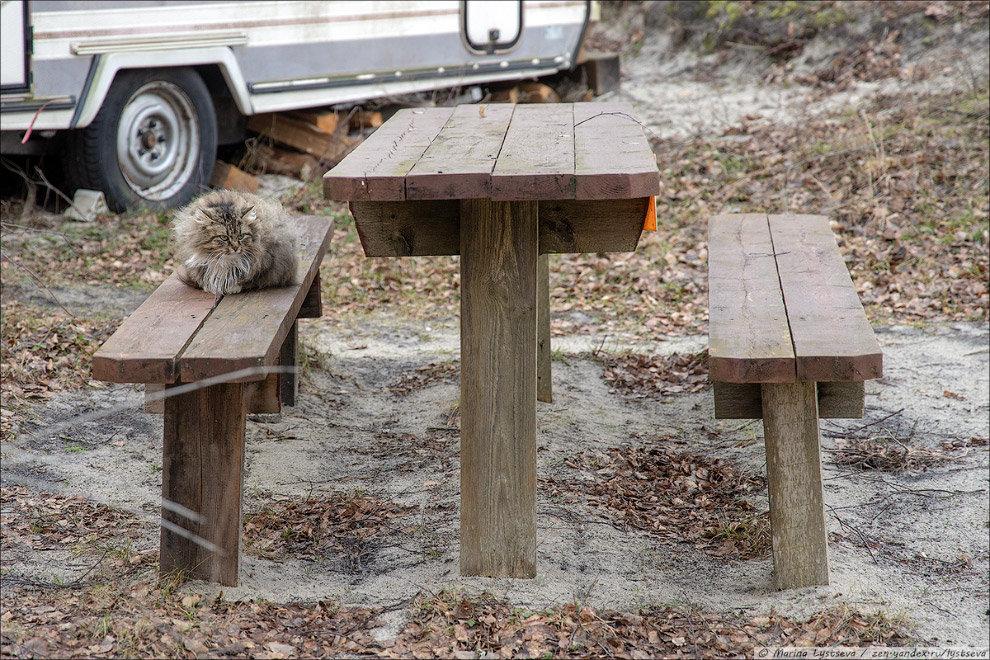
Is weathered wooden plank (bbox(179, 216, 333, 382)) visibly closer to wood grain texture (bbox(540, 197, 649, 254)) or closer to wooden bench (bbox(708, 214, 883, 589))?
wood grain texture (bbox(540, 197, 649, 254))

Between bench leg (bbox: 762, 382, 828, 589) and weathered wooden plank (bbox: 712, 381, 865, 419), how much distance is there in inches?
4.7

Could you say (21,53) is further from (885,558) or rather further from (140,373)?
(885,558)

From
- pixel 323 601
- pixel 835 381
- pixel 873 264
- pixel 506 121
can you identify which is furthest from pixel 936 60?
pixel 323 601

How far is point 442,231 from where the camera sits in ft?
Result: 10.2

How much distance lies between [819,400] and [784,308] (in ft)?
1.24

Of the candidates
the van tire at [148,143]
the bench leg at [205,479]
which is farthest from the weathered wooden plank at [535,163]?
the van tire at [148,143]

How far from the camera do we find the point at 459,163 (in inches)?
112

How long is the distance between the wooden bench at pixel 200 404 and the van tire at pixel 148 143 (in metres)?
4.42

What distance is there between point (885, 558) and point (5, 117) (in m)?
5.85

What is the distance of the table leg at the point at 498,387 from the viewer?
9.67 feet

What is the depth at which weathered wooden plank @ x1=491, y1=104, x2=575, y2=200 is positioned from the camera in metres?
2.61

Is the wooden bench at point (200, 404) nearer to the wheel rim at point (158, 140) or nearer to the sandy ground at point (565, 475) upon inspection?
the sandy ground at point (565, 475)

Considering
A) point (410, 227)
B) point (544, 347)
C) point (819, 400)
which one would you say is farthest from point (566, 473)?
point (410, 227)

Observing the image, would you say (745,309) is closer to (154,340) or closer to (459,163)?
(459,163)
